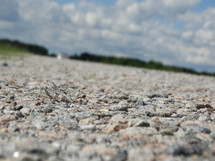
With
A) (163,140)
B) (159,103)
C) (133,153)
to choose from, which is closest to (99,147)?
(133,153)

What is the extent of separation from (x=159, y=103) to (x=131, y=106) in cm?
72

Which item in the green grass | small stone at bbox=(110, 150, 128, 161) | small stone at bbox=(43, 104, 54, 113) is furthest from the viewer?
the green grass

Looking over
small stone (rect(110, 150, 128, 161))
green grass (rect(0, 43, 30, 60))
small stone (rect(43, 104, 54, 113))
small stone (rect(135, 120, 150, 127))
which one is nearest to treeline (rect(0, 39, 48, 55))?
green grass (rect(0, 43, 30, 60))

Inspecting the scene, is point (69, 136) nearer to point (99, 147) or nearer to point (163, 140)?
point (99, 147)

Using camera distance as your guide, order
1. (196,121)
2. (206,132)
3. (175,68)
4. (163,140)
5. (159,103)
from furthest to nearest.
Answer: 1. (175,68)
2. (159,103)
3. (196,121)
4. (206,132)
5. (163,140)

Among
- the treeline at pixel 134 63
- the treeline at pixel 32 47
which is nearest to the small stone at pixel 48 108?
the treeline at pixel 134 63

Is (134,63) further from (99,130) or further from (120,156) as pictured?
(120,156)

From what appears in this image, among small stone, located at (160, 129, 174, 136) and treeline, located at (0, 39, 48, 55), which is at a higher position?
small stone, located at (160, 129, 174, 136)

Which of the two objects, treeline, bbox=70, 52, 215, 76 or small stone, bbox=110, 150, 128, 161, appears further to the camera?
treeline, bbox=70, 52, 215, 76

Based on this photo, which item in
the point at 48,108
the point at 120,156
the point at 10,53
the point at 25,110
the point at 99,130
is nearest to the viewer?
the point at 120,156

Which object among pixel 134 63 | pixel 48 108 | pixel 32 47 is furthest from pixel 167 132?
pixel 32 47

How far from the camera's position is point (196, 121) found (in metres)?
4.27

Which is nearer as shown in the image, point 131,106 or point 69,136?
point 69,136

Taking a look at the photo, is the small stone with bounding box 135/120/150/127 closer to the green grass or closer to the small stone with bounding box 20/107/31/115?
the small stone with bounding box 20/107/31/115
